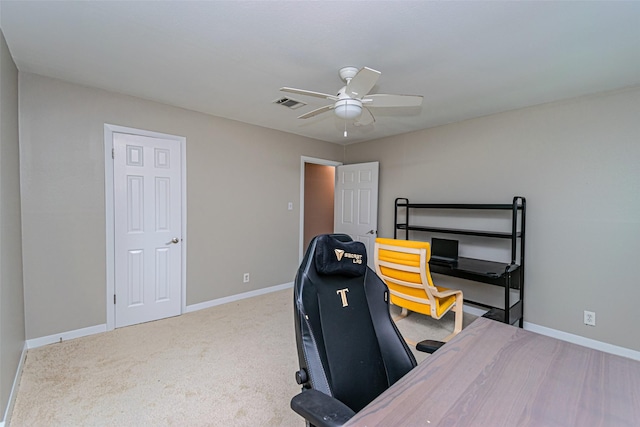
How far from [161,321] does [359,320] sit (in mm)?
2772

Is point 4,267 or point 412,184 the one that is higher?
point 412,184

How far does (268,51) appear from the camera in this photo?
2.06 meters

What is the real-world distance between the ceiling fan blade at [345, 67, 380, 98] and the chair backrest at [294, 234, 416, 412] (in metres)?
0.99

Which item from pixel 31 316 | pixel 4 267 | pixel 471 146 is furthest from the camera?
pixel 471 146

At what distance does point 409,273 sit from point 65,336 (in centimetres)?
332

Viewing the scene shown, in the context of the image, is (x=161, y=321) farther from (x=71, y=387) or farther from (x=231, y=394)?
A: (x=231, y=394)

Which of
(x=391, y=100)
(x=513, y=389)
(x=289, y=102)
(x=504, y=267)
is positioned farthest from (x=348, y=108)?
(x=504, y=267)

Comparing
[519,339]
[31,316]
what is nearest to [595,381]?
[519,339]

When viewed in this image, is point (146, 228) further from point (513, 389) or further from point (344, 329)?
point (513, 389)

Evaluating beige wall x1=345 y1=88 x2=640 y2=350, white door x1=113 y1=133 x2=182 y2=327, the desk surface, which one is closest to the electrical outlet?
beige wall x1=345 y1=88 x2=640 y2=350

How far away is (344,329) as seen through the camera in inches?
53.7

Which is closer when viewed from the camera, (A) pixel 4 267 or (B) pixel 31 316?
(A) pixel 4 267

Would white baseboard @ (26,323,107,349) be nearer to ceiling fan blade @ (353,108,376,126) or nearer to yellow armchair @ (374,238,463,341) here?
yellow armchair @ (374,238,463,341)

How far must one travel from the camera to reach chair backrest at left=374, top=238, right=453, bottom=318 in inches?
103
